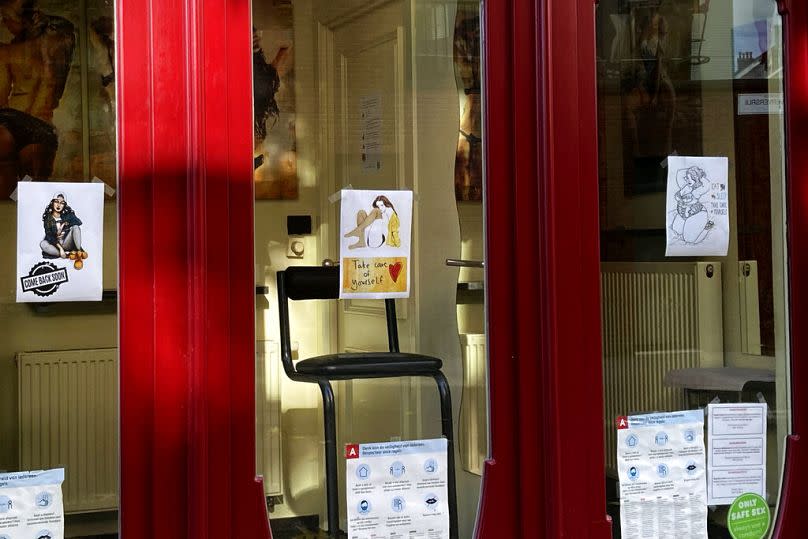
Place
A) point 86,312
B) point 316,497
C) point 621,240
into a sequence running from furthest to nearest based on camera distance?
point 621,240 < point 316,497 < point 86,312

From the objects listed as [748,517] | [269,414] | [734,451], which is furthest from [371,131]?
[748,517]

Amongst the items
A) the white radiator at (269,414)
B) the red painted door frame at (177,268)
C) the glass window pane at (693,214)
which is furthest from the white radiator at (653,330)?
the red painted door frame at (177,268)

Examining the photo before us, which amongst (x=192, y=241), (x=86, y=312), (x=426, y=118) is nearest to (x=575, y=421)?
(x=426, y=118)

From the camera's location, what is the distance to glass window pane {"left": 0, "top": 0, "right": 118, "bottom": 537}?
209cm

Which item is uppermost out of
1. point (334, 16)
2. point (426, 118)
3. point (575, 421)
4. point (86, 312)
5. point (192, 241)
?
point (334, 16)

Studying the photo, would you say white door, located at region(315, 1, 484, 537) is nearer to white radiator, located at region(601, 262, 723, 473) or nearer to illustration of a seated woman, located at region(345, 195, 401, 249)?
illustration of a seated woman, located at region(345, 195, 401, 249)

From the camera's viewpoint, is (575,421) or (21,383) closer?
(21,383)

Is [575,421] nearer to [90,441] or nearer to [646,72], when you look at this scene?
[646,72]

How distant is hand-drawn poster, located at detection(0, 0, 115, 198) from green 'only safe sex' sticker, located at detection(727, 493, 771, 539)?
1615 millimetres

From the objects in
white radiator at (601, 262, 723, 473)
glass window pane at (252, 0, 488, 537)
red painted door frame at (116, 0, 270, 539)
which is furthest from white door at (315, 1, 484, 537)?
white radiator at (601, 262, 723, 473)

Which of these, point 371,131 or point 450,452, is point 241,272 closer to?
point 371,131

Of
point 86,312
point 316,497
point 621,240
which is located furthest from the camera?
point 621,240

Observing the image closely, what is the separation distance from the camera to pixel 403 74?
7.86ft

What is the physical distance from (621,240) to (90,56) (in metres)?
1.23
